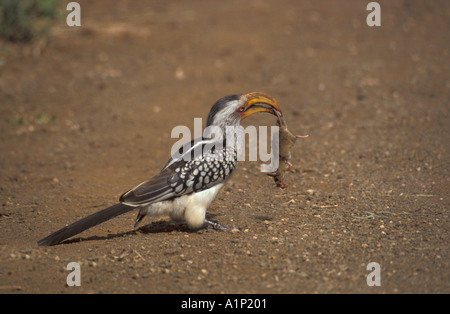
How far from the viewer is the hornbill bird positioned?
14.0 ft

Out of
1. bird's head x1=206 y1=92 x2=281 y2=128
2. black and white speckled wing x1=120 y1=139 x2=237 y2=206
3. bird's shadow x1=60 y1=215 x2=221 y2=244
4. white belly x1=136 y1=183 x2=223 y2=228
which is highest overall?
bird's head x1=206 y1=92 x2=281 y2=128

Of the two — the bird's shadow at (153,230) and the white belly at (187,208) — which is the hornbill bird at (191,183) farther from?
the bird's shadow at (153,230)

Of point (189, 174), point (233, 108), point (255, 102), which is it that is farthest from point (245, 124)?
point (189, 174)

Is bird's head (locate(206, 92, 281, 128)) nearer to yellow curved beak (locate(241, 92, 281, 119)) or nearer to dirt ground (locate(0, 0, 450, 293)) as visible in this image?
yellow curved beak (locate(241, 92, 281, 119))

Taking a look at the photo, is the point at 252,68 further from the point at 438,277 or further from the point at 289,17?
the point at 438,277

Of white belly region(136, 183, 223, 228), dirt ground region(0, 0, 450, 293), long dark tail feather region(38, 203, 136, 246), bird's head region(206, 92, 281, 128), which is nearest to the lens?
dirt ground region(0, 0, 450, 293)

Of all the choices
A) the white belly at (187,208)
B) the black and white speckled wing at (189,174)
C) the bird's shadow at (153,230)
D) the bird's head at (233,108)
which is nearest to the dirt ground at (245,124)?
the bird's shadow at (153,230)

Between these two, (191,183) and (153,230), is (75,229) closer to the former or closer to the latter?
(153,230)

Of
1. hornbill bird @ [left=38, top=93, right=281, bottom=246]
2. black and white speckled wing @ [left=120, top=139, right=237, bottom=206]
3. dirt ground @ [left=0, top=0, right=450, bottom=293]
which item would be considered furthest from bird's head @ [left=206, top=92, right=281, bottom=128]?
dirt ground @ [left=0, top=0, right=450, bottom=293]

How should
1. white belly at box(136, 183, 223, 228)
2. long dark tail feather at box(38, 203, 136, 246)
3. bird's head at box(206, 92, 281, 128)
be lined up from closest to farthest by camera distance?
long dark tail feather at box(38, 203, 136, 246), white belly at box(136, 183, 223, 228), bird's head at box(206, 92, 281, 128)

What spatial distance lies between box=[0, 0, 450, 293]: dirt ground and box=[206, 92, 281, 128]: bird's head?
0.82 m

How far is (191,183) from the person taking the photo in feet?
14.3
